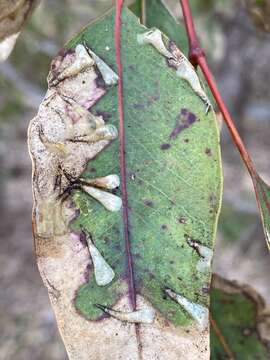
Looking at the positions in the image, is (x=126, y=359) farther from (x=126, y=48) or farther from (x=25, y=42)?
(x=25, y=42)

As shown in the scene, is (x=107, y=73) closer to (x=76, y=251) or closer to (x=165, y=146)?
(x=165, y=146)

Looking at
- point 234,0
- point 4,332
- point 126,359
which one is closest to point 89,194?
point 126,359

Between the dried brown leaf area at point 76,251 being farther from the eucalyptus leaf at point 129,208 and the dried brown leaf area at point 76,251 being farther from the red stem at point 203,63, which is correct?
the red stem at point 203,63

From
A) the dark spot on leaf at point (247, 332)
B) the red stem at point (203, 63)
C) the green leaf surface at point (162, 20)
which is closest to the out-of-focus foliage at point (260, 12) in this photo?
the green leaf surface at point (162, 20)

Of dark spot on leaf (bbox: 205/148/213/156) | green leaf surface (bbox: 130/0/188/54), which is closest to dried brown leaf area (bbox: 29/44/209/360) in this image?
dark spot on leaf (bbox: 205/148/213/156)

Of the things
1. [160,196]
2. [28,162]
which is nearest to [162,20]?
[160,196]

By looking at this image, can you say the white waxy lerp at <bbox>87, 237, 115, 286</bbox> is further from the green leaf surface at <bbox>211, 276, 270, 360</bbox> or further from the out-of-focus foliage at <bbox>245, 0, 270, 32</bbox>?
the out-of-focus foliage at <bbox>245, 0, 270, 32</bbox>
